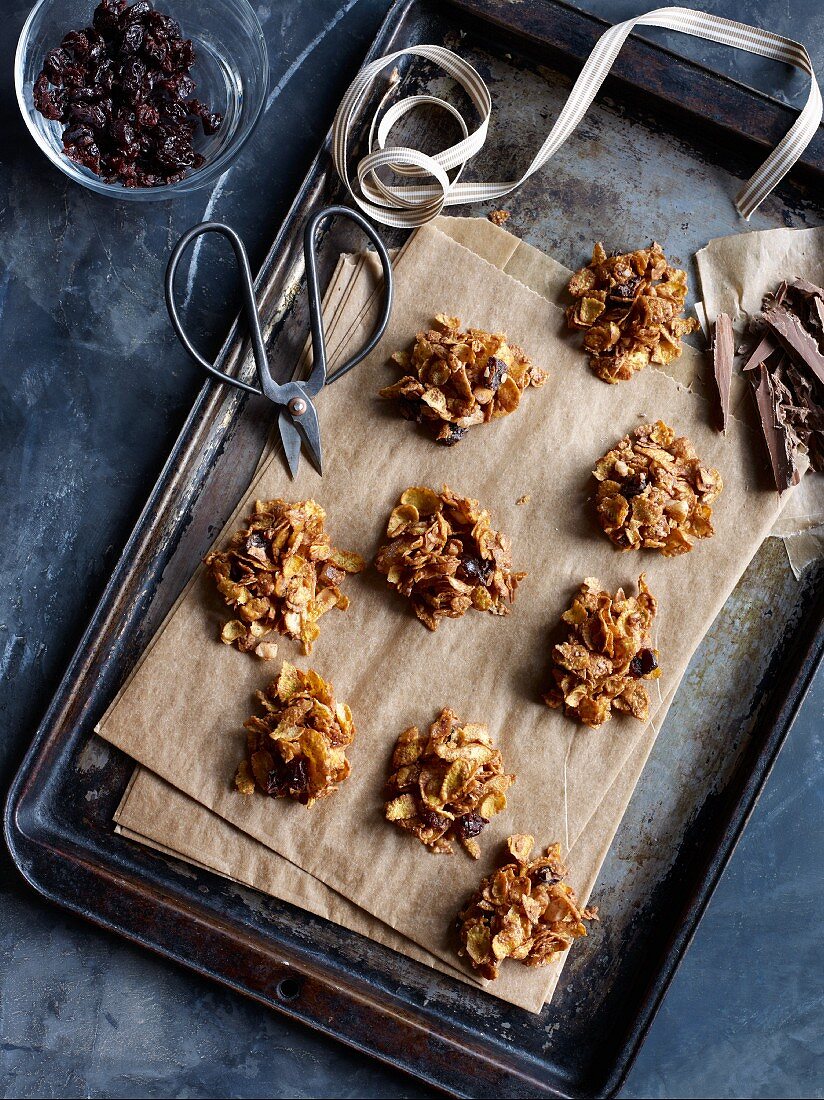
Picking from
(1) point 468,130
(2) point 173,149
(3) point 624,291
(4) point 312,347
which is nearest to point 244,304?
(4) point 312,347

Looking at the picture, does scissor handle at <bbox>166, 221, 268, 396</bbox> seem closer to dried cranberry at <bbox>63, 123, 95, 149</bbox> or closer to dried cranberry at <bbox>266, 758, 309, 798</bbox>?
dried cranberry at <bbox>63, 123, 95, 149</bbox>

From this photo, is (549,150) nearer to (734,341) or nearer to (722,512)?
(734,341)

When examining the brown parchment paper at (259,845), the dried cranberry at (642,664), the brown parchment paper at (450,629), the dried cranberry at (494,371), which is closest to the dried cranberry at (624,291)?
the brown parchment paper at (450,629)

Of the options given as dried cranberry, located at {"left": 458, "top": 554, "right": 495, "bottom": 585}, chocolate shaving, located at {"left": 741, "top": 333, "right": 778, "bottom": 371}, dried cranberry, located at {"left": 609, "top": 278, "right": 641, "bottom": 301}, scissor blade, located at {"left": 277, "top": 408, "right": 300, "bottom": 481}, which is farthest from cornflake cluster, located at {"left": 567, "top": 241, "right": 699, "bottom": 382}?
scissor blade, located at {"left": 277, "top": 408, "right": 300, "bottom": 481}

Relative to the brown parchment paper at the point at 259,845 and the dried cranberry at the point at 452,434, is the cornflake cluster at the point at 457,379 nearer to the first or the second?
the dried cranberry at the point at 452,434

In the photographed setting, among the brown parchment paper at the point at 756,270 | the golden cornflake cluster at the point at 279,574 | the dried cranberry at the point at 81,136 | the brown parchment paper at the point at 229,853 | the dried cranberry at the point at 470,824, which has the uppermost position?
the brown parchment paper at the point at 756,270

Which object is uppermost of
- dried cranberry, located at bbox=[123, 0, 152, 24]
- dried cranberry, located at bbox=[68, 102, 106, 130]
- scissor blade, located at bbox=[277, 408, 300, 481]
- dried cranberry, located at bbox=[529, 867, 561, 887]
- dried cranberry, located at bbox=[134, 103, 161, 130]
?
dried cranberry, located at bbox=[123, 0, 152, 24]
